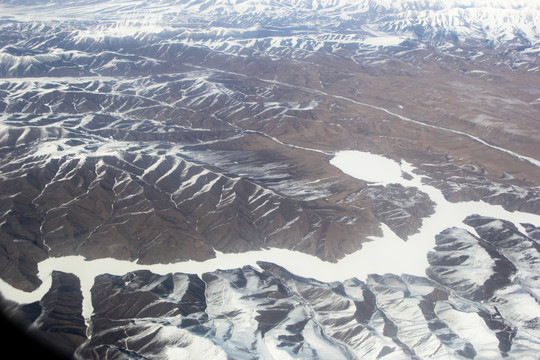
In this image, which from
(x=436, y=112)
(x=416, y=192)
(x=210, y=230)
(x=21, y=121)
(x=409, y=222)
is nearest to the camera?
(x=210, y=230)

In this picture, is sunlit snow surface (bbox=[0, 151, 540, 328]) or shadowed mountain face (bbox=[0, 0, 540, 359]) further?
sunlit snow surface (bbox=[0, 151, 540, 328])

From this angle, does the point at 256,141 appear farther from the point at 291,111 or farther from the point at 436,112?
the point at 436,112

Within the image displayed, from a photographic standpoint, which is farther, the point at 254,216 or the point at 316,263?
the point at 254,216

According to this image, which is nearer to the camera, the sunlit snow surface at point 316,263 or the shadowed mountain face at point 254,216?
the shadowed mountain face at point 254,216

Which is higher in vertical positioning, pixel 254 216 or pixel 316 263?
pixel 254 216

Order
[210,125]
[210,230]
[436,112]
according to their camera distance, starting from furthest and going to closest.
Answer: [436,112], [210,125], [210,230]

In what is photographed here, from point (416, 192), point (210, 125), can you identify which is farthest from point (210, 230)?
point (210, 125)

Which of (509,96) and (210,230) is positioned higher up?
(210,230)

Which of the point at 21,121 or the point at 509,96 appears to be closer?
the point at 21,121
